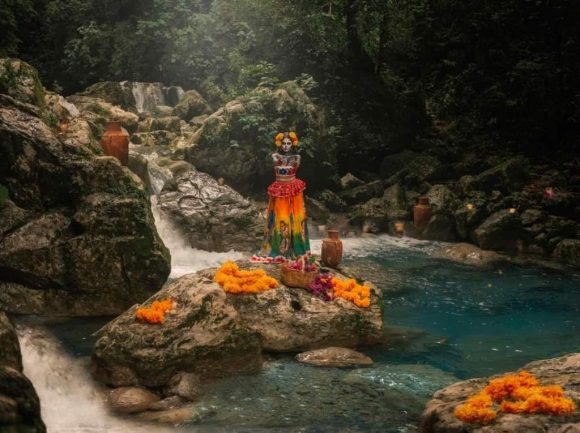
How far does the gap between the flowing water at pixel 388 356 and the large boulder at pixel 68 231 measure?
24.3 inches

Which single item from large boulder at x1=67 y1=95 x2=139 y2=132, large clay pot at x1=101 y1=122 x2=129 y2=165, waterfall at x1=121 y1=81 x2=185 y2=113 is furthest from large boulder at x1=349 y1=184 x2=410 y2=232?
waterfall at x1=121 y1=81 x2=185 y2=113

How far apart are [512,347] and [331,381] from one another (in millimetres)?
4042

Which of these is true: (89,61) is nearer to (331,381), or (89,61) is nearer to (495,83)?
(495,83)

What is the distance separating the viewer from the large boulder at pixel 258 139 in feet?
65.5

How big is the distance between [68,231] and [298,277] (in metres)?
4.45

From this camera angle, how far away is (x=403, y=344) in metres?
10.4

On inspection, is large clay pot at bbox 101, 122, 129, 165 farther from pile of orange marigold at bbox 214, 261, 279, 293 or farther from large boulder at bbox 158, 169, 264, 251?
pile of orange marigold at bbox 214, 261, 279, 293

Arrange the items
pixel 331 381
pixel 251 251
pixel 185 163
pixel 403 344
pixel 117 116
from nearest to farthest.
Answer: pixel 331 381 → pixel 403 344 → pixel 251 251 → pixel 185 163 → pixel 117 116

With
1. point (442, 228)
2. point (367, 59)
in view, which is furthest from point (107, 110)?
point (442, 228)

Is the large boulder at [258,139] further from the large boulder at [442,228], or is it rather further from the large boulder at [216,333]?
the large boulder at [216,333]

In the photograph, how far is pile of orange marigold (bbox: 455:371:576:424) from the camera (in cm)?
596

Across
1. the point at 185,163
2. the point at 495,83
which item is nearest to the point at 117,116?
the point at 185,163

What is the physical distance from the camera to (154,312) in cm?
848

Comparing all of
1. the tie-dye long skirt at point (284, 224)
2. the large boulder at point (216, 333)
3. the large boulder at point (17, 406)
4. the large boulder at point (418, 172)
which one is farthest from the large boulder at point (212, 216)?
the large boulder at point (17, 406)
